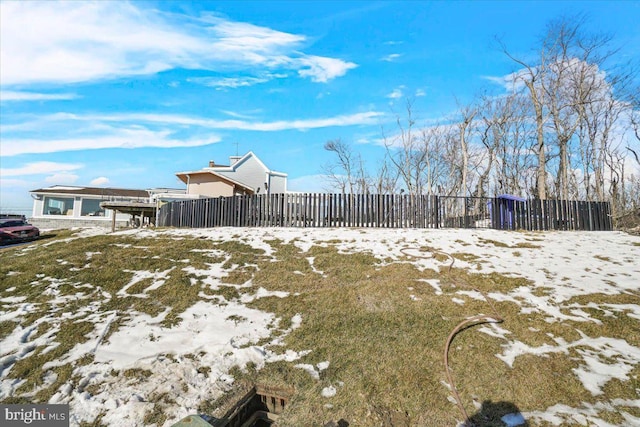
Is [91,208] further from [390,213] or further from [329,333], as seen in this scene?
[329,333]

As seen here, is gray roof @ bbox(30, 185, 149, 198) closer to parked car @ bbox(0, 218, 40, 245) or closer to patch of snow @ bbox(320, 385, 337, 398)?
parked car @ bbox(0, 218, 40, 245)

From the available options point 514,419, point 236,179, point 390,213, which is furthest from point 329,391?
point 236,179

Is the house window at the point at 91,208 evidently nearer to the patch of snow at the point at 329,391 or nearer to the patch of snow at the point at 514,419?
the patch of snow at the point at 329,391

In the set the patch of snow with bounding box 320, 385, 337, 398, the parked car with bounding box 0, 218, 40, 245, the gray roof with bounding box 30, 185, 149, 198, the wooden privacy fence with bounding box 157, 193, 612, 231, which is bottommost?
the patch of snow with bounding box 320, 385, 337, 398

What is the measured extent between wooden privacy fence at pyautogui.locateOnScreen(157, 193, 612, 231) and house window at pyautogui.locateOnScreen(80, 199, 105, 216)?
24.9 m

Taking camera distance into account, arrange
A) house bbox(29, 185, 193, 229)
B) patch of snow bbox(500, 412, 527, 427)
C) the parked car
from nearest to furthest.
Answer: patch of snow bbox(500, 412, 527, 427), the parked car, house bbox(29, 185, 193, 229)

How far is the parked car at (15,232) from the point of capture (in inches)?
610

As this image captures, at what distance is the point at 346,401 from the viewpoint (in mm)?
3551

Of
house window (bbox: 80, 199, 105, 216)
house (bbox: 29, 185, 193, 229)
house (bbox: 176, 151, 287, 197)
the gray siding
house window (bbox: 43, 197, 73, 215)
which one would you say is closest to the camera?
house (bbox: 176, 151, 287, 197)

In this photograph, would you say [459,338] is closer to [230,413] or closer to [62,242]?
[230,413]

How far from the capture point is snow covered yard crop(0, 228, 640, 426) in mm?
3494

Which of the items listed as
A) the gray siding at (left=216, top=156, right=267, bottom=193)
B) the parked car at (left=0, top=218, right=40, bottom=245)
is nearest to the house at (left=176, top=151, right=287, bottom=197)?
the gray siding at (left=216, top=156, right=267, bottom=193)

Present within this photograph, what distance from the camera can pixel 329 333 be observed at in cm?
492

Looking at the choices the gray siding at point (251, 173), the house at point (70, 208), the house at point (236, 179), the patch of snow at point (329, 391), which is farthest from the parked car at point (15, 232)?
the patch of snow at point (329, 391)
